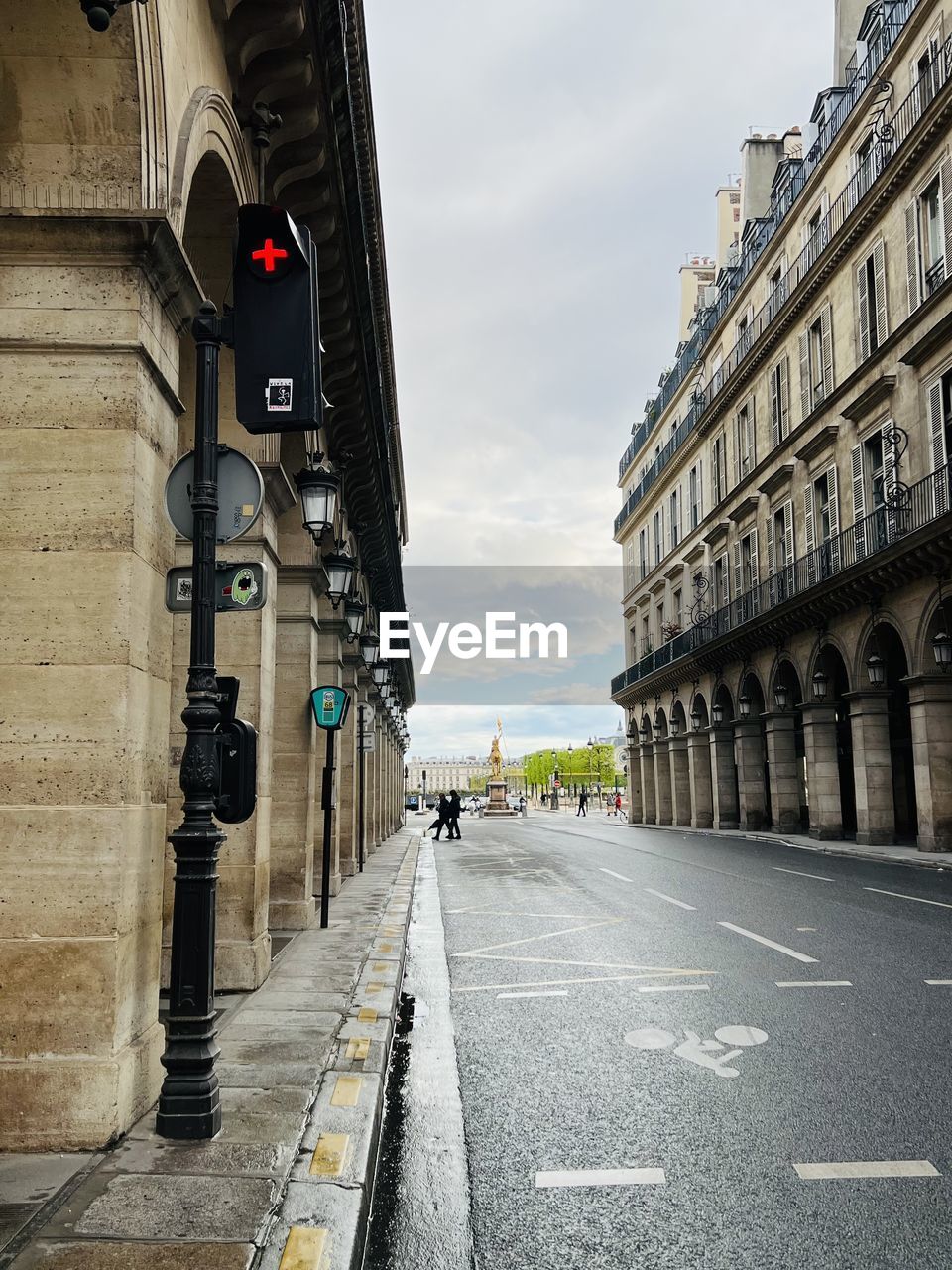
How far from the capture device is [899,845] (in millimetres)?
26891

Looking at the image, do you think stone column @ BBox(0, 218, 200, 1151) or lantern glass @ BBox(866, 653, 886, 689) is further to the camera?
lantern glass @ BBox(866, 653, 886, 689)

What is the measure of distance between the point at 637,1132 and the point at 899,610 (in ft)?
72.9

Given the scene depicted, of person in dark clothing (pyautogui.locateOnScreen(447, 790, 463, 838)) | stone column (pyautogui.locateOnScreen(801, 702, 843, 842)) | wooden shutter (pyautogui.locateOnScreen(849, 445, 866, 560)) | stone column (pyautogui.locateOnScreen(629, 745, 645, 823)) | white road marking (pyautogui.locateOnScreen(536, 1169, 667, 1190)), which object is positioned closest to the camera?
white road marking (pyautogui.locateOnScreen(536, 1169, 667, 1190))

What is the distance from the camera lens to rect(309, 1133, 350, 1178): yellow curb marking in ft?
13.6

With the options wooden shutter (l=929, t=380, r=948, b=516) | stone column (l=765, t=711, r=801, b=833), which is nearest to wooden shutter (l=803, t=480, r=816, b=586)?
stone column (l=765, t=711, r=801, b=833)

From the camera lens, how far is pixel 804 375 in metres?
32.9

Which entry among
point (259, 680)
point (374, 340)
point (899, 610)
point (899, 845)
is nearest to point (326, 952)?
point (259, 680)

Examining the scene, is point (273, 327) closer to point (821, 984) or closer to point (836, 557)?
point (821, 984)

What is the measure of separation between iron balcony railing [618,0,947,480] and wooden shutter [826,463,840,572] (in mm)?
9232

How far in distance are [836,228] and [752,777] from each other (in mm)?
18025

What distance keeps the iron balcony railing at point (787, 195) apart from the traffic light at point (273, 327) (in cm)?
2307

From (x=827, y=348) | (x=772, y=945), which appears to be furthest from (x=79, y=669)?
(x=827, y=348)

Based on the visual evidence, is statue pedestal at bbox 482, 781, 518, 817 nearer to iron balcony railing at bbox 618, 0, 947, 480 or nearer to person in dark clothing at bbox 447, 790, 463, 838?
iron balcony railing at bbox 618, 0, 947, 480

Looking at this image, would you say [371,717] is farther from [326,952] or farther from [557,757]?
[557,757]
